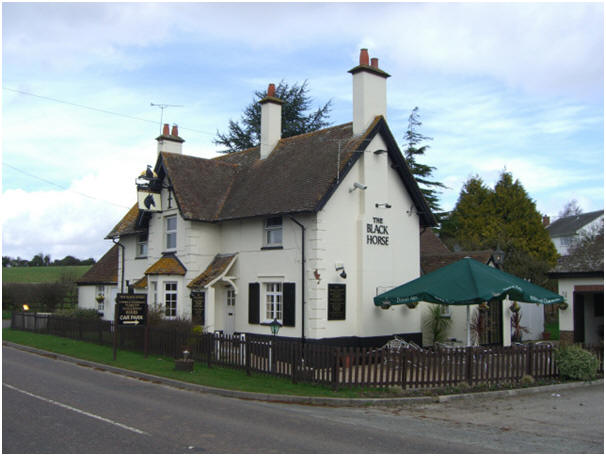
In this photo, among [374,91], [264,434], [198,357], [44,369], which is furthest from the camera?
[374,91]

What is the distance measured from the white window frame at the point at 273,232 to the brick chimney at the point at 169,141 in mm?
10082

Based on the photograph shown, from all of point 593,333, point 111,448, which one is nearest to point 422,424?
point 111,448

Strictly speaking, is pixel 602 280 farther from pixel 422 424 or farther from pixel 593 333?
pixel 422 424

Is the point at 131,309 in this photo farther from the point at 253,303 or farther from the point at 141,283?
the point at 141,283

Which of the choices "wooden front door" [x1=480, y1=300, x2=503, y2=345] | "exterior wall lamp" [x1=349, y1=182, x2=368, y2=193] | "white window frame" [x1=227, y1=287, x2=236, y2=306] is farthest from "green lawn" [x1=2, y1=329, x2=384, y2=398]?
"wooden front door" [x1=480, y1=300, x2=503, y2=345]

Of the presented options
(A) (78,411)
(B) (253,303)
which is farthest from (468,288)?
(A) (78,411)

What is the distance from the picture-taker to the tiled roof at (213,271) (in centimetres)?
2303

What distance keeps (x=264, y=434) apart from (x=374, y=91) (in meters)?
15.1

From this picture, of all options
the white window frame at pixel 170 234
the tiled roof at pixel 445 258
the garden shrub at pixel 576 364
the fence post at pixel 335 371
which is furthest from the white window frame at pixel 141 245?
the garden shrub at pixel 576 364

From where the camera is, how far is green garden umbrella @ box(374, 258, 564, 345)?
1664cm

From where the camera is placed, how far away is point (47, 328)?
92.5ft

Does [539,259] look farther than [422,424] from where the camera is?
Yes

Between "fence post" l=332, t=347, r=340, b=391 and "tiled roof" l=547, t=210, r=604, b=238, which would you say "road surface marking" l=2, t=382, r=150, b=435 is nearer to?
"fence post" l=332, t=347, r=340, b=391

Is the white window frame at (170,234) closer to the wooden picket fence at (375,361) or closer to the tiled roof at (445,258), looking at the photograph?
the wooden picket fence at (375,361)
